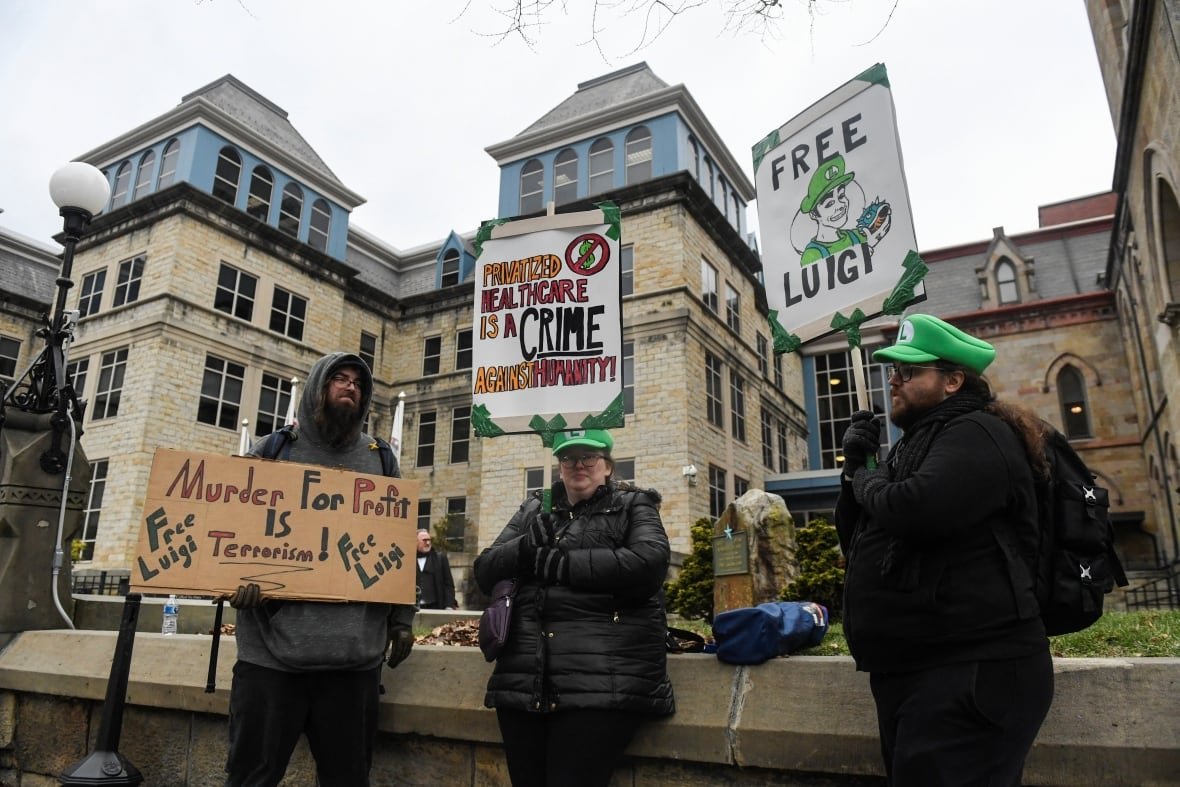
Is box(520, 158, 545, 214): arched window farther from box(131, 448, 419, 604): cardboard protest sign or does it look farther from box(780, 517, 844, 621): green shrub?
box(131, 448, 419, 604): cardboard protest sign

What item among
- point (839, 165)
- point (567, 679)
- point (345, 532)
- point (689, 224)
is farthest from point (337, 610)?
point (689, 224)

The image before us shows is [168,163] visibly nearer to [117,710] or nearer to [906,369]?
[117,710]

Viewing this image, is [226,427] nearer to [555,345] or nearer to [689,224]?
[689,224]

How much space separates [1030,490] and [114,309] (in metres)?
28.0

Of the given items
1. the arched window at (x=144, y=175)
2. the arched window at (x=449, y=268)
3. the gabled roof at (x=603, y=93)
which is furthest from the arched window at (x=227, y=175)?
the gabled roof at (x=603, y=93)

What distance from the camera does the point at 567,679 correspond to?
3020mm

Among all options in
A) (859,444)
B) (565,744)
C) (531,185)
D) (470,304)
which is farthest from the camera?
(470,304)

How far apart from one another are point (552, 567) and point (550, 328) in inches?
79.1

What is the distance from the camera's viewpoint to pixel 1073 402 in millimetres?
27781

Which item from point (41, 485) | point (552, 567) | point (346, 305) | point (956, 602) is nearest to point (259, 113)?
point (346, 305)

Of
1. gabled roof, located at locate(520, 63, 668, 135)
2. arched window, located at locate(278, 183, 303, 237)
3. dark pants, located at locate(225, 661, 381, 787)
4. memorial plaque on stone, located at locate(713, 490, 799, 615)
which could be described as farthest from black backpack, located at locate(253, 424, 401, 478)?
arched window, located at locate(278, 183, 303, 237)

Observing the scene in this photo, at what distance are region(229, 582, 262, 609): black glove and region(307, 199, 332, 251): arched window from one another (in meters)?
27.8

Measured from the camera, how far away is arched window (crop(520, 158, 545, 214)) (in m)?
26.3

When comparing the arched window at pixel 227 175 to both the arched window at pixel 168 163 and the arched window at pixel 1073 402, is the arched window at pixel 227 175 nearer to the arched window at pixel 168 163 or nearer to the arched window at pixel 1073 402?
the arched window at pixel 168 163
